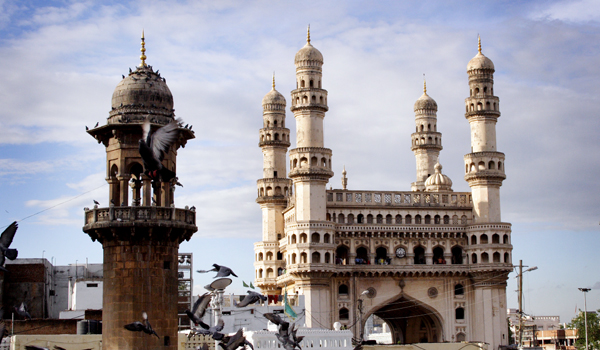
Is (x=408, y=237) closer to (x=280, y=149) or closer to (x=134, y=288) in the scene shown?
(x=280, y=149)

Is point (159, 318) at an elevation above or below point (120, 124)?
below

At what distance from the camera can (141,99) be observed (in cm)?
3127

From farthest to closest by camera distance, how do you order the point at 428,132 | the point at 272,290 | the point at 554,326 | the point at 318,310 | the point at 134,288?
1. the point at 554,326
2. the point at 428,132
3. the point at 272,290
4. the point at 318,310
5. the point at 134,288

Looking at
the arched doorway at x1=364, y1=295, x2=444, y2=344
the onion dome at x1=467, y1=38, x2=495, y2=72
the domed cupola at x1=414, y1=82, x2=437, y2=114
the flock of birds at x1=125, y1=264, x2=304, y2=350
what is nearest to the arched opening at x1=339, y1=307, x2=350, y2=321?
the arched doorway at x1=364, y1=295, x2=444, y2=344

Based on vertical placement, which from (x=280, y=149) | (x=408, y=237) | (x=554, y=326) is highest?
(x=280, y=149)

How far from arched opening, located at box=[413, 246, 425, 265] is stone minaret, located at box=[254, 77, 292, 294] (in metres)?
11.3

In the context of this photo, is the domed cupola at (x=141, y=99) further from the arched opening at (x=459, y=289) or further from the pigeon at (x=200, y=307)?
the arched opening at (x=459, y=289)

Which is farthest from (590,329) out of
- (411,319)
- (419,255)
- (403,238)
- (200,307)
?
(200,307)

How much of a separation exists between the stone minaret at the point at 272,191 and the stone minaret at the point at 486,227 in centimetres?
1576

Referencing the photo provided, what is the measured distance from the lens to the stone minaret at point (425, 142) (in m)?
83.2

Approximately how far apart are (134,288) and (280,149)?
162 feet

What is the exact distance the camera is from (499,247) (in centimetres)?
6988

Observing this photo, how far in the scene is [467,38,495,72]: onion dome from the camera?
241 feet

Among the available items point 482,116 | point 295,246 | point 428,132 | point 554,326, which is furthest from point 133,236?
→ point 554,326
